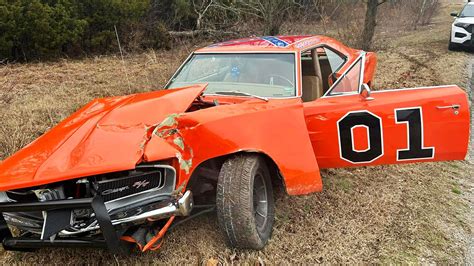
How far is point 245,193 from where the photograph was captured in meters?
2.88

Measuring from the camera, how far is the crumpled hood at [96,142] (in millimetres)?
2547

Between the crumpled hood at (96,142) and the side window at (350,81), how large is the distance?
1.31 meters

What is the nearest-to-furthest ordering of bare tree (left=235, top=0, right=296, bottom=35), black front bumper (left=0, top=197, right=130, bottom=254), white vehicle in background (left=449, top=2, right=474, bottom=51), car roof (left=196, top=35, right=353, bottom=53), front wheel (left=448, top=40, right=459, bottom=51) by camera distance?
black front bumper (left=0, top=197, right=130, bottom=254) → car roof (left=196, top=35, right=353, bottom=53) → bare tree (left=235, top=0, right=296, bottom=35) → white vehicle in background (left=449, top=2, right=474, bottom=51) → front wheel (left=448, top=40, right=459, bottom=51)

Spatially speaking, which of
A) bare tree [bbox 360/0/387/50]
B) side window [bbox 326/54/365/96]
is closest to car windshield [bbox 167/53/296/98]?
side window [bbox 326/54/365/96]

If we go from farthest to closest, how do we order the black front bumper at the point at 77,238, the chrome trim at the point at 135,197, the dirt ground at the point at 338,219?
the dirt ground at the point at 338,219 → the chrome trim at the point at 135,197 → the black front bumper at the point at 77,238

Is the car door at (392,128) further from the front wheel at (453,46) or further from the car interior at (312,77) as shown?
the front wheel at (453,46)

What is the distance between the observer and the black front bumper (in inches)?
95.5

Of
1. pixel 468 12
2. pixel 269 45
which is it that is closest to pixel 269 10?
pixel 269 45

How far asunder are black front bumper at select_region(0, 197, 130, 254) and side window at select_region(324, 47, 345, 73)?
3.44 metres

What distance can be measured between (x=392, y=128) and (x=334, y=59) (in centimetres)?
188

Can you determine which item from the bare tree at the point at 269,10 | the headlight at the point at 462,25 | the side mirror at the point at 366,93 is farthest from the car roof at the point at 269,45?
the headlight at the point at 462,25

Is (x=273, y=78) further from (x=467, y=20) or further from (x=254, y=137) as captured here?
(x=467, y=20)

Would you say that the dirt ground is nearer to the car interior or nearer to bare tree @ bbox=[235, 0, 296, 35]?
the car interior

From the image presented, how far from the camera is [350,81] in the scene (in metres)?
4.32
